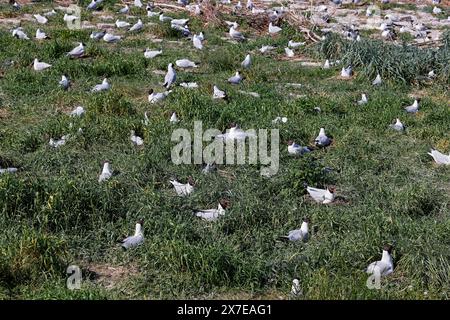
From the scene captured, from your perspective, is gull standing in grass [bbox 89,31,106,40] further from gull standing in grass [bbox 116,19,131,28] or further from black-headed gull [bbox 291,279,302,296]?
black-headed gull [bbox 291,279,302,296]

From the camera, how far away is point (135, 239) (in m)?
5.37

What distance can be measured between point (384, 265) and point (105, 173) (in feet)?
9.31

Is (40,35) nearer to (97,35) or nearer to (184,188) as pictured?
(97,35)

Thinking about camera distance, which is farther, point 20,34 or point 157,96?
point 20,34

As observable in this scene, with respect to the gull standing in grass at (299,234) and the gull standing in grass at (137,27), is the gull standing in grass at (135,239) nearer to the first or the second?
the gull standing in grass at (299,234)

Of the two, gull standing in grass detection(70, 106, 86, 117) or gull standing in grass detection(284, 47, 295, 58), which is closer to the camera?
gull standing in grass detection(70, 106, 86, 117)

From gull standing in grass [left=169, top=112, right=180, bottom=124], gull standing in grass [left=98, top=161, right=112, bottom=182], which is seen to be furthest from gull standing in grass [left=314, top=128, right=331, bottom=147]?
gull standing in grass [left=98, top=161, right=112, bottom=182]

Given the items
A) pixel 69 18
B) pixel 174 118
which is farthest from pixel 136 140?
pixel 69 18

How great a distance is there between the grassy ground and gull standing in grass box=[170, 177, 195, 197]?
0.32ft

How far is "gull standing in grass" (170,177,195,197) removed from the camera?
20.5 feet

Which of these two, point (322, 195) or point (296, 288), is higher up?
point (296, 288)

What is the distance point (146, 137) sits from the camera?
7473 millimetres

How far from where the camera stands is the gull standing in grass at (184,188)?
6.25 meters

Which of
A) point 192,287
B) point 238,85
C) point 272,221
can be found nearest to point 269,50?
point 238,85
